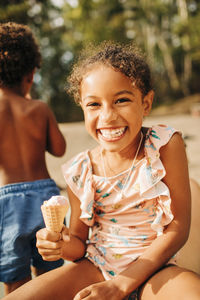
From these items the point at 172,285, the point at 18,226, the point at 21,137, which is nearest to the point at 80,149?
the point at 21,137

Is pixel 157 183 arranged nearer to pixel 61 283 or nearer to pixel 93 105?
pixel 93 105

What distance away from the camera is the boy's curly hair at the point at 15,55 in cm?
227

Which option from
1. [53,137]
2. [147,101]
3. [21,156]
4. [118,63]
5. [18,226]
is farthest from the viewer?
[53,137]

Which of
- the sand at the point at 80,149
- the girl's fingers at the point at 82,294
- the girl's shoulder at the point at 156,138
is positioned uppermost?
the girl's shoulder at the point at 156,138

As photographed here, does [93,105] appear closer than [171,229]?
No

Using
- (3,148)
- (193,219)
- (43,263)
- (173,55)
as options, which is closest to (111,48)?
(3,148)

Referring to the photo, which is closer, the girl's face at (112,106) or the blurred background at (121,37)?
the girl's face at (112,106)

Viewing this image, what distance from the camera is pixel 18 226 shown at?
1.91m

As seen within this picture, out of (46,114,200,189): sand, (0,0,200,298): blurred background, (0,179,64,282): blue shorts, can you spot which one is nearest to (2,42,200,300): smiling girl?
(0,179,64,282): blue shorts

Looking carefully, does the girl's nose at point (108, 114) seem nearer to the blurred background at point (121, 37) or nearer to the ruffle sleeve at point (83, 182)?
the ruffle sleeve at point (83, 182)

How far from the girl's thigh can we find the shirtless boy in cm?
89

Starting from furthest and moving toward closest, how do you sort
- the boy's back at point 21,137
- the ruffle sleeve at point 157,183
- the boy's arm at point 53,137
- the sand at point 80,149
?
the sand at point 80,149 → the boy's arm at point 53,137 → the boy's back at point 21,137 → the ruffle sleeve at point 157,183

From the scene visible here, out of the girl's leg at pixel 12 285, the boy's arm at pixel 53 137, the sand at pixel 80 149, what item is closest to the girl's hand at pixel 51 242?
the girl's leg at pixel 12 285

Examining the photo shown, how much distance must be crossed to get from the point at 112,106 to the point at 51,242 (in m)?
0.72
